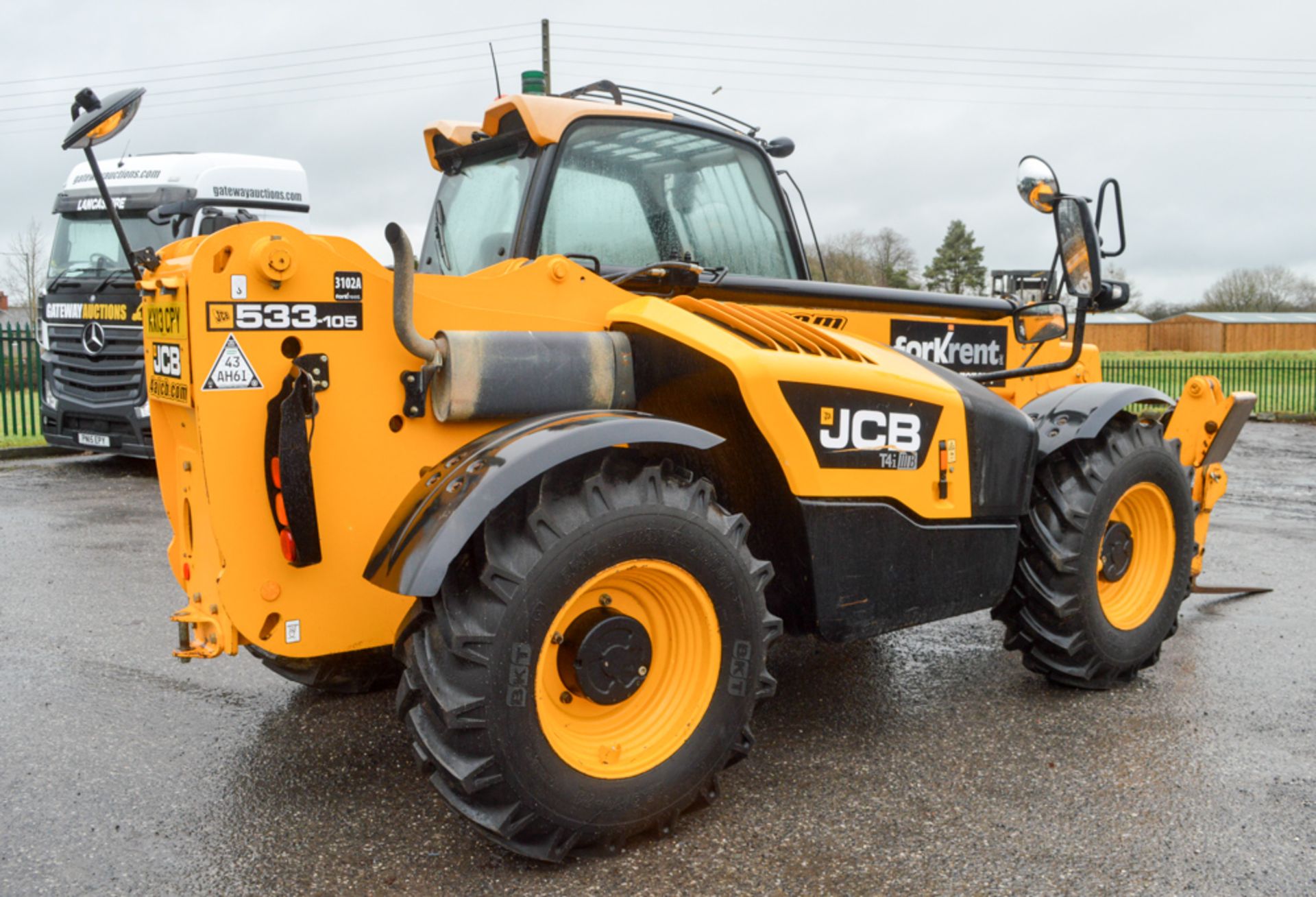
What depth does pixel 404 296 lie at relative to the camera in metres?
3.15

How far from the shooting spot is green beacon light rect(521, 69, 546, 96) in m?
5.00

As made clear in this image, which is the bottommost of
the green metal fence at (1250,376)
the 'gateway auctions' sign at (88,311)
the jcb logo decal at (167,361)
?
the green metal fence at (1250,376)

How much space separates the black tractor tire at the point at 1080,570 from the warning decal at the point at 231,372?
286 centimetres

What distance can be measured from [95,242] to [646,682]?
10.7 m

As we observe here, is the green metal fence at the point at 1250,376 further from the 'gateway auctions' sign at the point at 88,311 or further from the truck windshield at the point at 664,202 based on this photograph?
the truck windshield at the point at 664,202

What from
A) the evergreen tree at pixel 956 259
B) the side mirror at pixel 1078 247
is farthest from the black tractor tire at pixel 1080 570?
the evergreen tree at pixel 956 259

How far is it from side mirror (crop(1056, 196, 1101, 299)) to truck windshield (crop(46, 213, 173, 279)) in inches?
383

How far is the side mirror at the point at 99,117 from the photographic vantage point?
3158 millimetres

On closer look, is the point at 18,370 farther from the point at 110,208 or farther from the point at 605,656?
the point at 605,656

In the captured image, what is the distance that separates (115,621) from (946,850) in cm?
445

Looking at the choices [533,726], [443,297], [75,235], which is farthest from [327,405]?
[75,235]

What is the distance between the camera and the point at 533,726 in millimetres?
3008

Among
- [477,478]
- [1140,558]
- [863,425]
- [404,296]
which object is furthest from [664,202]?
[1140,558]

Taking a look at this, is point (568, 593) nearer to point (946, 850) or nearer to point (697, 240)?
point (946, 850)
